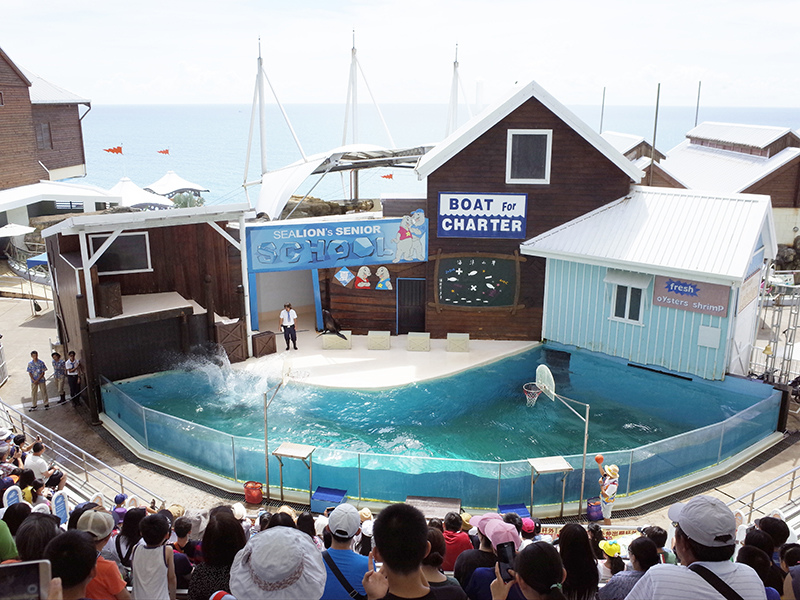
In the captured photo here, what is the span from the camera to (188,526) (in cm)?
790

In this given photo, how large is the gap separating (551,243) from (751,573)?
53.5 ft

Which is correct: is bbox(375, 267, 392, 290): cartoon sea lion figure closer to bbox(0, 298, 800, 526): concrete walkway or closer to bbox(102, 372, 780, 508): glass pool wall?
bbox(0, 298, 800, 526): concrete walkway

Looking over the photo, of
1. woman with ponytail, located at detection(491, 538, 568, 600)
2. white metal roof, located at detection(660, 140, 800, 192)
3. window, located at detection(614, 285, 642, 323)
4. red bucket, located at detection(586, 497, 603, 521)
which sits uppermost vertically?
white metal roof, located at detection(660, 140, 800, 192)

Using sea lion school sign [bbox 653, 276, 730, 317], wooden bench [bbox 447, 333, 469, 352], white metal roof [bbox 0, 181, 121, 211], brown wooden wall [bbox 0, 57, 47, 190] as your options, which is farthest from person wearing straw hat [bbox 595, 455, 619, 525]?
brown wooden wall [bbox 0, 57, 47, 190]

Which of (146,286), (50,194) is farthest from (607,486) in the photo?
(50,194)

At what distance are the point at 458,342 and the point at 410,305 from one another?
235 centimetres

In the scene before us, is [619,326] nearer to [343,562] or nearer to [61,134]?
[343,562]

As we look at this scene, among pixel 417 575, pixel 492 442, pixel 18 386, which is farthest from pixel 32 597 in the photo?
pixel 18 386

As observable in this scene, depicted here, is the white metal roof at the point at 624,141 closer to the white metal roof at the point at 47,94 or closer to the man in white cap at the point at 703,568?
the white metal roof at the point at 47,94

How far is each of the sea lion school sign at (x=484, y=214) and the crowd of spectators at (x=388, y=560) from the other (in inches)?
546

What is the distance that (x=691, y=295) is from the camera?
58.6 ft

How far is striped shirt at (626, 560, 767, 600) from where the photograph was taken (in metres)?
4.28

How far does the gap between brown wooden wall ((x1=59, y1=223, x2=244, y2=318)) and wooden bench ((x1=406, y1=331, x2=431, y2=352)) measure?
5.10 m

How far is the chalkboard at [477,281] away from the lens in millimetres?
21672
